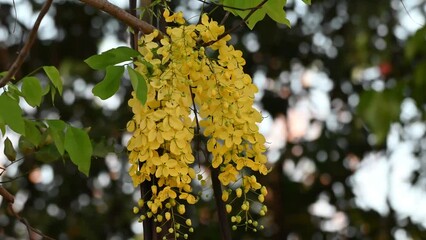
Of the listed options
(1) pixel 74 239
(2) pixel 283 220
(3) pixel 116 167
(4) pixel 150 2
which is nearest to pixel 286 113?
(2) pixel 283 220

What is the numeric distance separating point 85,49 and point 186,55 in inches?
83.9

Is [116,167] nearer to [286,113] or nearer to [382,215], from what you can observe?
[286,113]

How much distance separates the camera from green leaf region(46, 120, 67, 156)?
A: 1.11 meters

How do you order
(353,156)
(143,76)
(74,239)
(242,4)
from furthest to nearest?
(353,156) < (74,239) < (242,4) < (143,76)

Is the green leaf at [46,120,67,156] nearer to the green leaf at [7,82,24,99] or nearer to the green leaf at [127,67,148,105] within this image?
the green leaf at [7,82,24,99]

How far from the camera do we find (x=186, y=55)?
95cm

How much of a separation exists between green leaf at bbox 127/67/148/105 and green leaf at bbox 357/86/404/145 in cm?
88

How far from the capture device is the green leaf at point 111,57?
96 centimetres

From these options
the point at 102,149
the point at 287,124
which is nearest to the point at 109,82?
the point at 102,149

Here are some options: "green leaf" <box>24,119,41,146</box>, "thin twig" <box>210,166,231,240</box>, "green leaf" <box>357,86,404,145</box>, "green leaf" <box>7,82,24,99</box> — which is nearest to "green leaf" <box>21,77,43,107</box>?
"green leaf" <box>7,82,24,99</box>

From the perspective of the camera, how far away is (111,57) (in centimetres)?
98

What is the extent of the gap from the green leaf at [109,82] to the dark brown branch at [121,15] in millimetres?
61

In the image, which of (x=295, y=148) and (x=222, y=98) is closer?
(x=222, y=98)

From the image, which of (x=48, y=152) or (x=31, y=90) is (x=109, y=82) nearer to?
(x=31, y=90)
